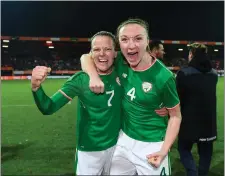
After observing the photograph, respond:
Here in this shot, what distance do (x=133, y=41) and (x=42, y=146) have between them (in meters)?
4.32

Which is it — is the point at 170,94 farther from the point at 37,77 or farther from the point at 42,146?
the point at 42,146

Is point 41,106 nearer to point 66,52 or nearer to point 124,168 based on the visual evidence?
point 124,168

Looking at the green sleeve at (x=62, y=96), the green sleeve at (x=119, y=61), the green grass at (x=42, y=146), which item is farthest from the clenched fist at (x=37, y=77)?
the green grass at (x=42, y=146)

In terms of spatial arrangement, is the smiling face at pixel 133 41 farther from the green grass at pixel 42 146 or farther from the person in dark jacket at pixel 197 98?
the green grass at pixel 42 146

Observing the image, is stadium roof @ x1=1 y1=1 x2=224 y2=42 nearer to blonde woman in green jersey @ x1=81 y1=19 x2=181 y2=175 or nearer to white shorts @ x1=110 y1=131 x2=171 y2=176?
blonde woman in green jersey @ x1=81 y1=19 x2=181 y2=175

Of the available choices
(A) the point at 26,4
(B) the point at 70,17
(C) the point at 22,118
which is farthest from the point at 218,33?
(C) the point at 22,118

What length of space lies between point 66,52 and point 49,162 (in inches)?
1430

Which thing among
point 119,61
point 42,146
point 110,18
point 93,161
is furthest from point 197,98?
point 110,18

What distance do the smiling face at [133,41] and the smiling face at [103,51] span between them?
0.13 metres

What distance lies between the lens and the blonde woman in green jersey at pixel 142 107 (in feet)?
7.42

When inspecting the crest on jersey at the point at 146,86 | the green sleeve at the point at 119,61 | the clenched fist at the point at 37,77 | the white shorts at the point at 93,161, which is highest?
the green sleeve at the point at 119,61

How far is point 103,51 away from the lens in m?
2.39

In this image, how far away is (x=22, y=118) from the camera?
29.2ft

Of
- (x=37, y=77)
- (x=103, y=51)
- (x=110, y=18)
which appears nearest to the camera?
(x=37, y=77)
